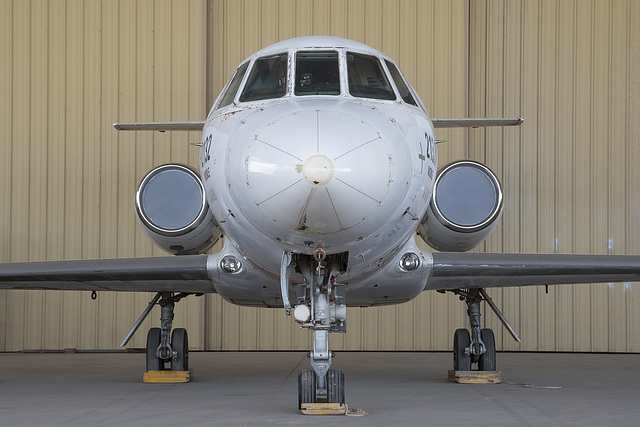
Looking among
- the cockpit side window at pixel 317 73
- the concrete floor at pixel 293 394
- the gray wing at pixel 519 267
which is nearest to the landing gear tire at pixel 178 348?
the concrete floor at pixel 293 394

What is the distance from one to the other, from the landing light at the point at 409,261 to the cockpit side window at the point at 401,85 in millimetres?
1488

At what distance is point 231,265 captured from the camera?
8289 millimetres

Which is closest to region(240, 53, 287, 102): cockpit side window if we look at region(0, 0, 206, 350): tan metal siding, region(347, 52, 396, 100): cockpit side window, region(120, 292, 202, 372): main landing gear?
region(347, 52, 396, 100): cockpit side window

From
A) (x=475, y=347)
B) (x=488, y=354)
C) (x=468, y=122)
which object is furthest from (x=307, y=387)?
(x=468, y=122)

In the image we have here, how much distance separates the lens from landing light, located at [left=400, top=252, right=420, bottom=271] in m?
8.24

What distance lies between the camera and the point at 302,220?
5.74m

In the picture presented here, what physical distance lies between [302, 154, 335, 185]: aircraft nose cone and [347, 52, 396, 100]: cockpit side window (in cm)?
174

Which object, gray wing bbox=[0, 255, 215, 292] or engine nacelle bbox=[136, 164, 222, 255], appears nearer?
gray wing bbox=[0, 255, 215, 292]

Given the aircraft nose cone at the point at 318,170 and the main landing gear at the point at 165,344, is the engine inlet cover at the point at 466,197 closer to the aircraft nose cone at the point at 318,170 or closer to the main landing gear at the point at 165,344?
the main landing gear at the point at 165,344

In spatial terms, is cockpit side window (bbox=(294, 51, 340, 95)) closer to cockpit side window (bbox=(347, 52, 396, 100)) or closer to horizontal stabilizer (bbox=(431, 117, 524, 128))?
cockpit side window (bbox=(347, 52, 396, 100))

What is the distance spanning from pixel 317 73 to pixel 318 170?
205 centimetres

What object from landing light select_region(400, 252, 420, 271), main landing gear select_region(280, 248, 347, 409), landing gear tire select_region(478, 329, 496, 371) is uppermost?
landing light select_region(400, 252, 420, 271)

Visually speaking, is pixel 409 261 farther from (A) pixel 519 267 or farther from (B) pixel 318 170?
(B) pixel 318 170

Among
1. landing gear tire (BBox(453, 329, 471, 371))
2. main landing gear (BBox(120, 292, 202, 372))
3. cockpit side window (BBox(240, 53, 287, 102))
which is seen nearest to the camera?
cockpit side window (BBox(240, 53, 287, 102))
